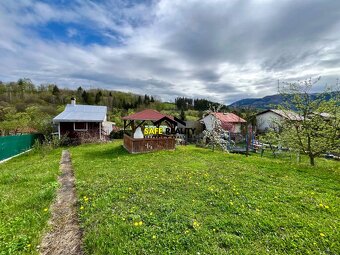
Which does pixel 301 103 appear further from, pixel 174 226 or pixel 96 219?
pixel 96 219

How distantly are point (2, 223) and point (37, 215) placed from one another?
631 mm

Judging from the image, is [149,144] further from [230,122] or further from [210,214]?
[230,122]

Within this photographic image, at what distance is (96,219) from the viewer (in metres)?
4.35

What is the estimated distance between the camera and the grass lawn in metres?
3.46

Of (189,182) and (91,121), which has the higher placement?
(91,121)

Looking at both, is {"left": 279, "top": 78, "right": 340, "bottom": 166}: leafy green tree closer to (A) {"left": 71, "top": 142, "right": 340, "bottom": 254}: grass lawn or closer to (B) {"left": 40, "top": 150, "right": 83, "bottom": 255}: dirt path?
(A) {"left": 71, "top": 142, "right": 340, "bottom": 254}: grass lawn

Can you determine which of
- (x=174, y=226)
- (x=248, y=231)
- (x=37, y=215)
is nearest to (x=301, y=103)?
(x=248, y=231)

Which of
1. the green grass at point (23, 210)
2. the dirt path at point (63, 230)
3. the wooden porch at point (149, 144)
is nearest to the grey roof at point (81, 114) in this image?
the wooden porch at point (149, 144)

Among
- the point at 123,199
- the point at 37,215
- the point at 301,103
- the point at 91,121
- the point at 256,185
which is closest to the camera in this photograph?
the point at 37,215

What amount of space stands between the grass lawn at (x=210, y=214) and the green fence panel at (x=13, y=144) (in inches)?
441

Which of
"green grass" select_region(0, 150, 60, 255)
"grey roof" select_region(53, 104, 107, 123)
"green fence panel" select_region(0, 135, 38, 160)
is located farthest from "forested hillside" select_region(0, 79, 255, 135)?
"green grass" select_region(0, 150, 60, 255)

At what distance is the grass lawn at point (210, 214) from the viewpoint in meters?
3.46

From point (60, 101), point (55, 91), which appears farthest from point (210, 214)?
point (55, 91)

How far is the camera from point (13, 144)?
1591 centimetres
